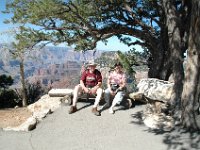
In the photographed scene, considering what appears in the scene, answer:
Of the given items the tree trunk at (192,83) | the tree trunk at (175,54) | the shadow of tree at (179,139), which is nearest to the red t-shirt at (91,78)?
the tree trunk at (175,54)

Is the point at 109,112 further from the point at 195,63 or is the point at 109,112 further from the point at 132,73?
the point at 132,73

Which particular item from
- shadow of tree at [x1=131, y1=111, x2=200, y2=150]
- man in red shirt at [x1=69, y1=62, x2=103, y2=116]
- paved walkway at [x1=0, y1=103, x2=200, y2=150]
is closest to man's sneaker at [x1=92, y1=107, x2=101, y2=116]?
paved walkway at [x1=0, y1=103, x2=200, y2=150]

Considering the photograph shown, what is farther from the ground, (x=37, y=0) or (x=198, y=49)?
(x=37, y=0)

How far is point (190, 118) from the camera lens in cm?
920

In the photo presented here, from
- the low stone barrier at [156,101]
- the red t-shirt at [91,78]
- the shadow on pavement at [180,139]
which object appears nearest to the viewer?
the shadow on pavement at [180,139]

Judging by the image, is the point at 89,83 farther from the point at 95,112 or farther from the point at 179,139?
the point at 179,139

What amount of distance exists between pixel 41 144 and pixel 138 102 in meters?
4.56

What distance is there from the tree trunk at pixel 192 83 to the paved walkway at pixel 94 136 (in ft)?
1.50

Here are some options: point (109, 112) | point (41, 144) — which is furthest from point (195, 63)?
point (41, 144)

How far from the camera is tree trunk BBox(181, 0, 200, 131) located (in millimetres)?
9047

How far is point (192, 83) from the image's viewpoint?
365 inches

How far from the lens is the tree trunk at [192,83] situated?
9047 mm

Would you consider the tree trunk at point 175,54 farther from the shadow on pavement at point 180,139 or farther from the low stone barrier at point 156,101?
the shadow on pavement at point 180,139

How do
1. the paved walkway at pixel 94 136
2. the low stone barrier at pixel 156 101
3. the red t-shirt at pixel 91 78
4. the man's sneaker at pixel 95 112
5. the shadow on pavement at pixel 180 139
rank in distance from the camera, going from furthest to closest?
the red t-shirt at pixel 91 78 < the man's sneaker at pixel 95 112 < the low stone barrier at pixel 156 101 < the paved walkway at pixel 94 136 < the shadow on pavement at pixel 180 139
